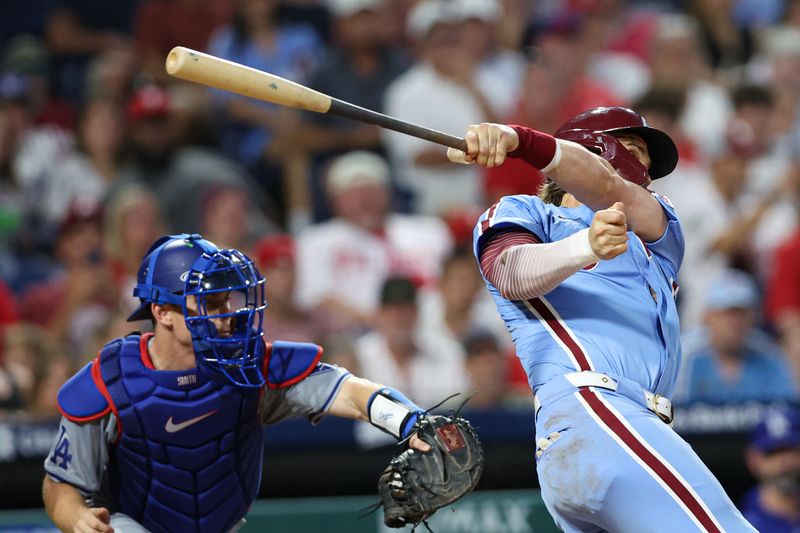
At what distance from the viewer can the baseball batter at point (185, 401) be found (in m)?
4.12

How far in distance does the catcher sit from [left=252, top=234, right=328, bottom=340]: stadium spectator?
10.5ft

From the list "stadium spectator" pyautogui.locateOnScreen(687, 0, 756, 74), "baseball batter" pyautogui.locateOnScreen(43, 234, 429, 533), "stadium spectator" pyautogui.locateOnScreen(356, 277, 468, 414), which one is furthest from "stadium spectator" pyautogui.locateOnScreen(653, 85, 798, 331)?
"baseball batter" pyautogui.locateOnScreen(43, 234, 429, 533)

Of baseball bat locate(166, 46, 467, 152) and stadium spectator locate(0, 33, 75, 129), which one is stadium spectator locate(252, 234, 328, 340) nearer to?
stadium spectator locate(0, 33, 75, 129)

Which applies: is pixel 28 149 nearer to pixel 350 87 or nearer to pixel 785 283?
pixel 350 87

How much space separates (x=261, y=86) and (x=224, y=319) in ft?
2.56

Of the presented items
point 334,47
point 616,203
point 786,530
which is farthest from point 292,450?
point 334,47

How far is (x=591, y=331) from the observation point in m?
3.79

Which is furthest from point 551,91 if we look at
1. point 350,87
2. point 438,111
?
point 350,87

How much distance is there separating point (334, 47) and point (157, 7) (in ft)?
4.50

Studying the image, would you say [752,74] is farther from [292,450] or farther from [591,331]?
[591,331]

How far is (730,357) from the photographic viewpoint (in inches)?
292

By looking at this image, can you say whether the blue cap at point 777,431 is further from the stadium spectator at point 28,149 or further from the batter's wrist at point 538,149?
the stadium spectator at point 28,149

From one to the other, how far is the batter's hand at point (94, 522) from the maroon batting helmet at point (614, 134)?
1.79 m

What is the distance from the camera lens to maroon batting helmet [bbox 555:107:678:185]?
4023 millimetres
